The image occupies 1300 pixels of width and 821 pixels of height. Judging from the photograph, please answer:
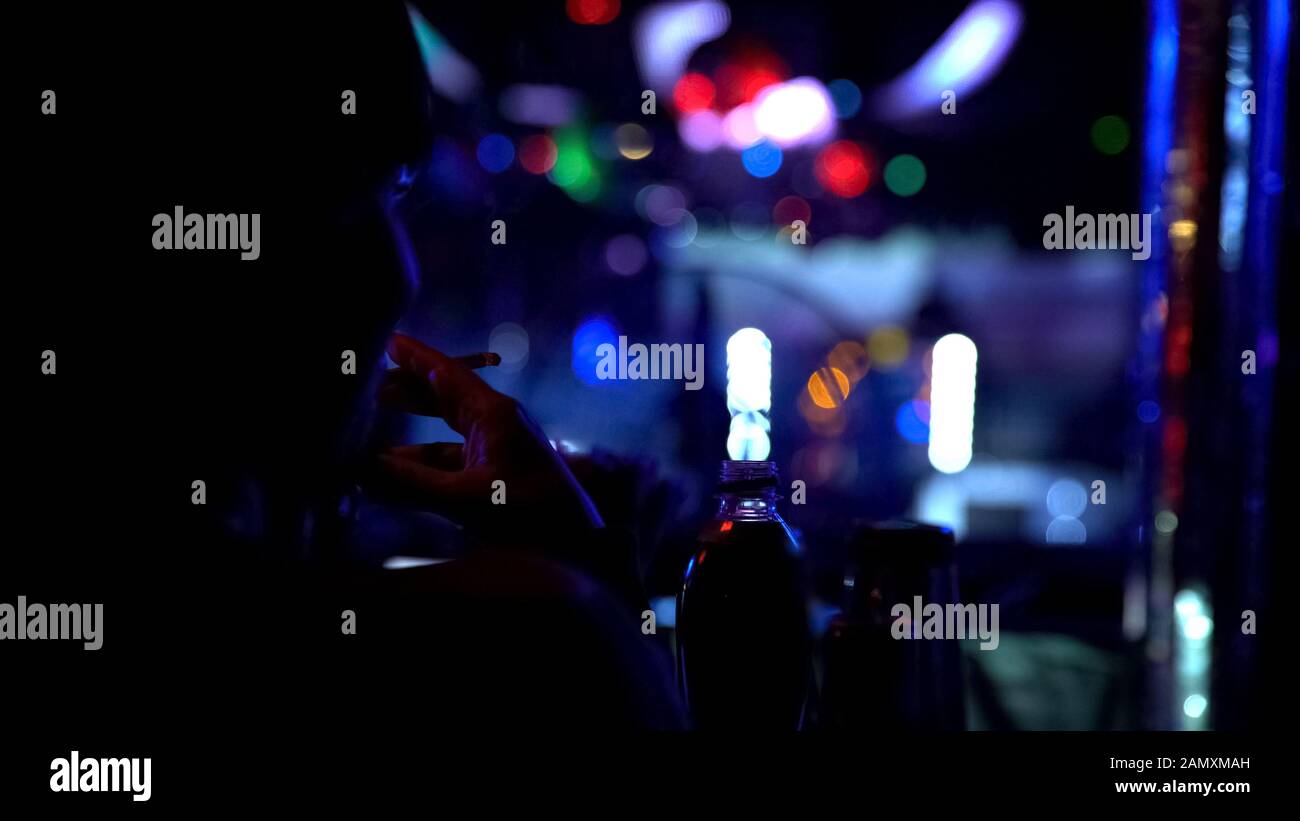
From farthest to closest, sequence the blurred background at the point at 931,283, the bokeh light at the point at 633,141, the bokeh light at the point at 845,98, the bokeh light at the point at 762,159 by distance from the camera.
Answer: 1. the bokeh light at the point at 762,159
2. the bokeh light at the point at 633,141
3. the bokeh light at the point at 845,98
4. the blurred background at the point at 931,283

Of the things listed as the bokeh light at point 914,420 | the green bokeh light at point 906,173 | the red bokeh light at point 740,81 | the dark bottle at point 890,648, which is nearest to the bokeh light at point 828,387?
the bokeh light at point 914,420

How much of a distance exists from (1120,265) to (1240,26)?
298 inches

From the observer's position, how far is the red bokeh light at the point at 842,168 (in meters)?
4.66

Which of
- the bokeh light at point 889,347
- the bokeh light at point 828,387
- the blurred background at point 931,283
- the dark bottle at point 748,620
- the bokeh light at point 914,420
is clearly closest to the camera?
the dark bottle at point 748,620

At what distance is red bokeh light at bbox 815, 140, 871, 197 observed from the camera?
466 centimetres

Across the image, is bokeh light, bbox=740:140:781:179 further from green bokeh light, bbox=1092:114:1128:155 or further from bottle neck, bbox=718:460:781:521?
bottle neck, bbox=718:460:781:521

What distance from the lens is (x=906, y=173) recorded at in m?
4.85

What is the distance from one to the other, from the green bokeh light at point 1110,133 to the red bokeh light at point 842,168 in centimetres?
127

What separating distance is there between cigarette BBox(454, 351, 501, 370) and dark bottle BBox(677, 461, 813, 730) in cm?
28

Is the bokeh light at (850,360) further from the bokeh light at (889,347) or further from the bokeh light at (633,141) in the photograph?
the bokeh light at (633,141)

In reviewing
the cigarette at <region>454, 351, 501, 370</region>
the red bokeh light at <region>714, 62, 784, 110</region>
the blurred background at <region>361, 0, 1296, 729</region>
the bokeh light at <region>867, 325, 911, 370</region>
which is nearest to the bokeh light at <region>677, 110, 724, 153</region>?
the blurred background at <region>361, 0, 1296, 729</region>
